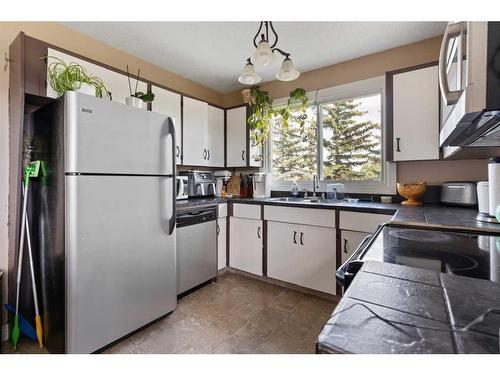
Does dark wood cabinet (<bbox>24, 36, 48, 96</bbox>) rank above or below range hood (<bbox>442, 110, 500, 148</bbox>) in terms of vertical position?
above

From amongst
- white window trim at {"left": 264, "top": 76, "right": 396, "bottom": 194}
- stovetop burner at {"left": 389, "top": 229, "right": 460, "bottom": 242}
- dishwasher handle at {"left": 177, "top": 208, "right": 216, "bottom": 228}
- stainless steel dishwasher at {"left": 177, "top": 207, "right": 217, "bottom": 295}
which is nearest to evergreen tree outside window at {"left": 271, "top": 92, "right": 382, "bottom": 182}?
white window trim at {"left": 264, "top": 76, "right": 396, "bottom": 194}

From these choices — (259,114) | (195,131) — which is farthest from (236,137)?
(195,131)

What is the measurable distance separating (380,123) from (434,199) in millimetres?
882

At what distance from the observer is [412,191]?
209 cm

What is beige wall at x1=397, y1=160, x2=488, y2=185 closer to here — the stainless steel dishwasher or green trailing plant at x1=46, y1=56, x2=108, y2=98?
the stainless steel dishwasher

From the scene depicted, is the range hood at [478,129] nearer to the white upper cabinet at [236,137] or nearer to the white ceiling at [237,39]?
the white ceiling at [237,39]

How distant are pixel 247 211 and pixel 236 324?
1.14 meters

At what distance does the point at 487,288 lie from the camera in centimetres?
55

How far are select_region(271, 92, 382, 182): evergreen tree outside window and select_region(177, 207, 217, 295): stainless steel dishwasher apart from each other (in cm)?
115

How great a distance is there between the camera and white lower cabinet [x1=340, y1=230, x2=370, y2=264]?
207 centimetres

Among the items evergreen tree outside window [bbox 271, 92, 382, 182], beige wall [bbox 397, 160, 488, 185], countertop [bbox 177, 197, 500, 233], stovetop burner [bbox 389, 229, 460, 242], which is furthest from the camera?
evergreen tree outside window [bbox 271, 92, 382, 182]
